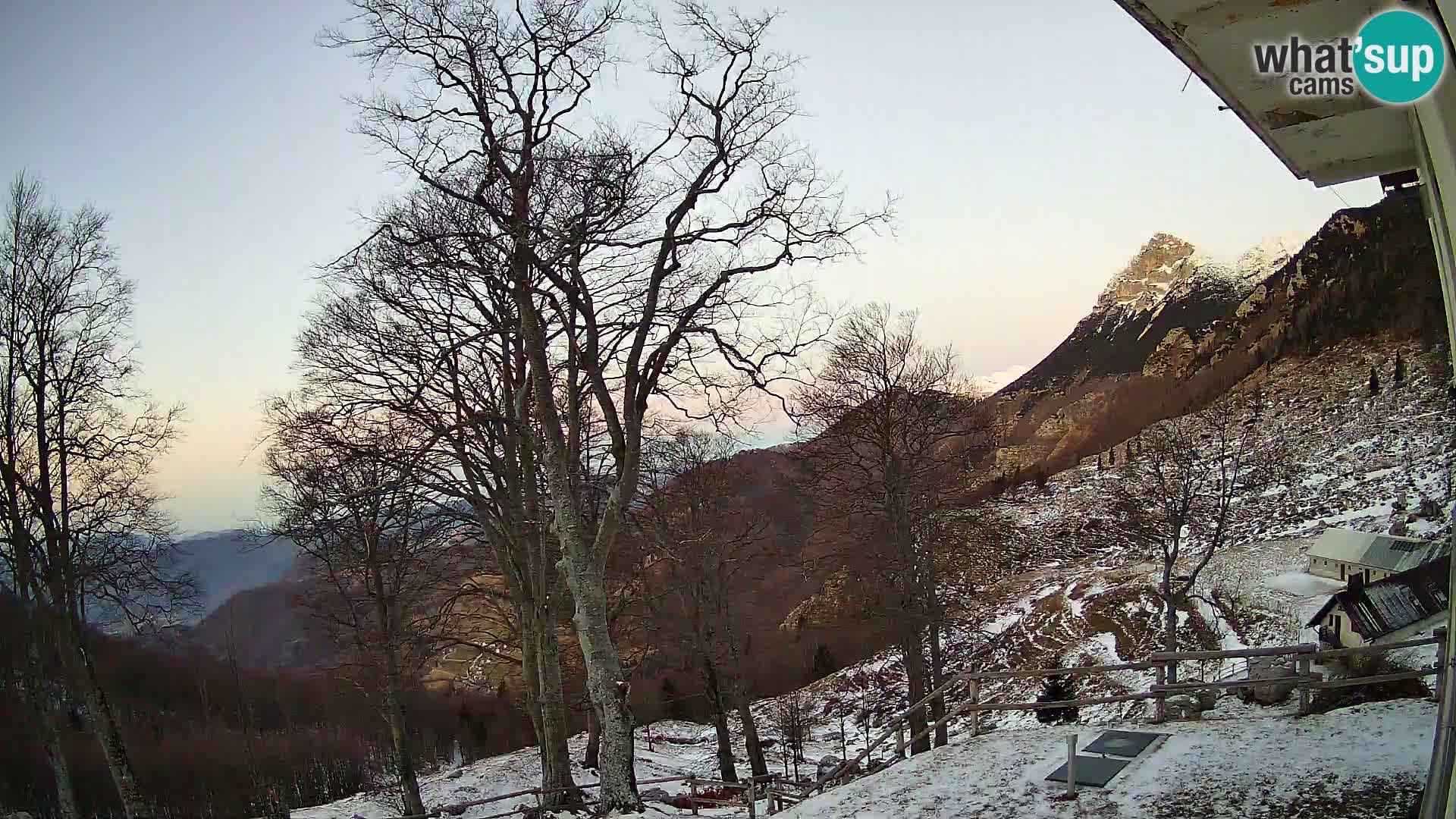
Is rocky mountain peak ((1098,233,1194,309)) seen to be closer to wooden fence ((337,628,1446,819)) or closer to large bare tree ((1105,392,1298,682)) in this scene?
large bare tree ((1105,392,1298,682))

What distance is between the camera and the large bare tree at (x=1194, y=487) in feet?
64.7

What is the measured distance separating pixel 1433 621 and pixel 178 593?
55.8 feet

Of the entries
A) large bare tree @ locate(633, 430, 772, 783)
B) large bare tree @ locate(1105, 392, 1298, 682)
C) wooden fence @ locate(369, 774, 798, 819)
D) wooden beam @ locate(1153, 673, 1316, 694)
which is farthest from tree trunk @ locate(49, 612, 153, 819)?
large bare tree @ locate(1105, 392, 1298, 682)

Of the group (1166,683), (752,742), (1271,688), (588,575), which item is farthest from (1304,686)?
(752,742)

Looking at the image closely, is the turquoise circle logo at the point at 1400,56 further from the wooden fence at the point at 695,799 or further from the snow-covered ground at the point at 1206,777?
the wooden fence at the point at 695,799

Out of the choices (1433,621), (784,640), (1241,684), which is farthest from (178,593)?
(784,640)

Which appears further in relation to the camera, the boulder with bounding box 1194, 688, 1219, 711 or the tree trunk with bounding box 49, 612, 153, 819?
the tree trunk with bounding box 49, 612, 153, 819

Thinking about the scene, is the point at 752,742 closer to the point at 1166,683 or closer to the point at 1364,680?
the point at 1166,683

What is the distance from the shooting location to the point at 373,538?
14375 millimetres

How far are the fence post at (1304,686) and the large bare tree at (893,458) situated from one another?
7.35 metres

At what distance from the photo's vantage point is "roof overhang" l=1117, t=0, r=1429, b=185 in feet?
9.59

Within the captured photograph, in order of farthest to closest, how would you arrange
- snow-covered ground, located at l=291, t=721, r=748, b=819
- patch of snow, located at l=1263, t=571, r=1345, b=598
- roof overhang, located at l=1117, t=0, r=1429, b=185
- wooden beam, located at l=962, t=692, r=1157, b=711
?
patch of snow, located at l=1263, t=571, r=1345, b=598, snow-covered ground, located at l=291, t=721, r=748, b=819, wooden beam, located at l=962, t=692, r=1157, b=711, roof overhang, located at l=1117, t=0, r=1429, b=185

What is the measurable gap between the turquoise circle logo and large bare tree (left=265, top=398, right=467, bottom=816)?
9.02 meters

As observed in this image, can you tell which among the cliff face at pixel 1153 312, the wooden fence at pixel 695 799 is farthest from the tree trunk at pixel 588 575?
Answer: the cliff face at pixel 1153 312
